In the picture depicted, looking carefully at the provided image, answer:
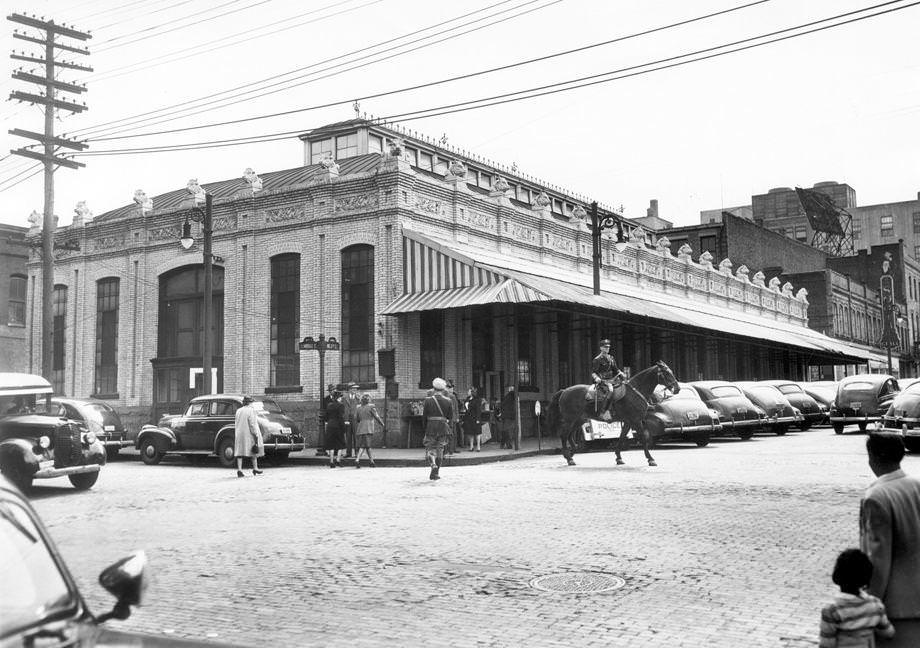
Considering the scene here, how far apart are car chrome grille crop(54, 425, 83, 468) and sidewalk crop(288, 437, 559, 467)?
7.55 meters

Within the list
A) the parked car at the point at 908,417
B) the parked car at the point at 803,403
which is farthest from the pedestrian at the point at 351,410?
the parked car at the point at 803,403

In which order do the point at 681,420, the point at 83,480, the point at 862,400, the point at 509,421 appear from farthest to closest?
the point at 862,400 < the point at 509,421 < the point at 681,420 < the point at 83,480

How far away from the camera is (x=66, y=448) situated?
16.3 meters

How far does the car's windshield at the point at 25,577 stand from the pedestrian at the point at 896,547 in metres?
3.62

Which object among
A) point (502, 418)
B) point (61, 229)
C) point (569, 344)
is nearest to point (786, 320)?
point (569, 344)

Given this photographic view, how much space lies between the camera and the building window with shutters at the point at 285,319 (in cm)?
3022

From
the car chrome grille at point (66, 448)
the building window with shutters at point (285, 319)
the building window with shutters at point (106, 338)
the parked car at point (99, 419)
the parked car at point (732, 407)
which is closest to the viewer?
the car chrome grille at point (66, 448)

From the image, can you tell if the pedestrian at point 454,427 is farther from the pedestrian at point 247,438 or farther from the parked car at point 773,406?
the parked car at point 773,406

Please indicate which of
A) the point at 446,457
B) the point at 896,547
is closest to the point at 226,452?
the point at 446,457

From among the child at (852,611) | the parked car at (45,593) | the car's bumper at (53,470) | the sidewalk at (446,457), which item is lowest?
the sidewalk at (446,457)

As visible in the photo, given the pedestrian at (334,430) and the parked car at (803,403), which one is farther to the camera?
the parked car at (803,403)

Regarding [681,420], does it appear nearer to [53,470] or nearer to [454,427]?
[454,427]

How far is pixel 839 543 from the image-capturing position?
9688 millimetres

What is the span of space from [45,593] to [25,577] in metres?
0.09
